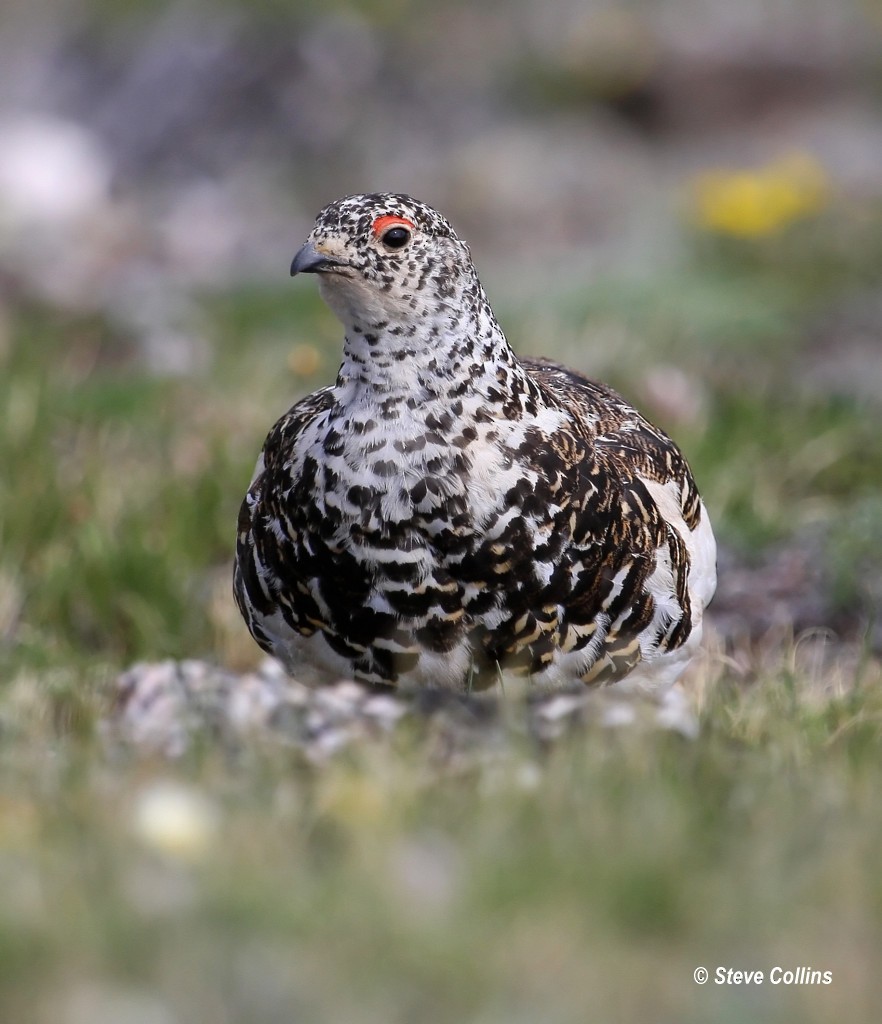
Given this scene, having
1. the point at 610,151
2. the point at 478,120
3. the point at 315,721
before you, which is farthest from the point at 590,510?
the point at 478,120

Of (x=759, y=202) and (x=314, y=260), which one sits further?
(x=759, y=202)

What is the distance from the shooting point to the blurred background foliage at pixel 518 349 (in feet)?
8.47

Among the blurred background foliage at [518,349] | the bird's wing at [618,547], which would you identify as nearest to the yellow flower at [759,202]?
the blurred background foliage at [518,349]

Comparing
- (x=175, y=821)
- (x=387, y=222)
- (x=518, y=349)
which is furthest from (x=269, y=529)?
(x=518, y=349)

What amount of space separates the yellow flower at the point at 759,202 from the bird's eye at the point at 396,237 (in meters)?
7.31

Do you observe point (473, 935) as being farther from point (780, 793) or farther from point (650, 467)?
point (650, 467)

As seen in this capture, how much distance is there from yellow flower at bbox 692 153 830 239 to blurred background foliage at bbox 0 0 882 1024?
3 cm

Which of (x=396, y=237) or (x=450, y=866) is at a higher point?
(x=396, y=237)

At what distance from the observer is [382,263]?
388 cm

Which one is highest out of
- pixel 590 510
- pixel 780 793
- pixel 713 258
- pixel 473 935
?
pixel 713 258

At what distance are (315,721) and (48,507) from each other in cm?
283

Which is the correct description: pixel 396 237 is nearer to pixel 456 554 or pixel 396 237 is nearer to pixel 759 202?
pixel 456 554

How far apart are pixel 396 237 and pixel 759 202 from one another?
765 centimetres

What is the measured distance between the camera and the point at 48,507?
19.8 feet
